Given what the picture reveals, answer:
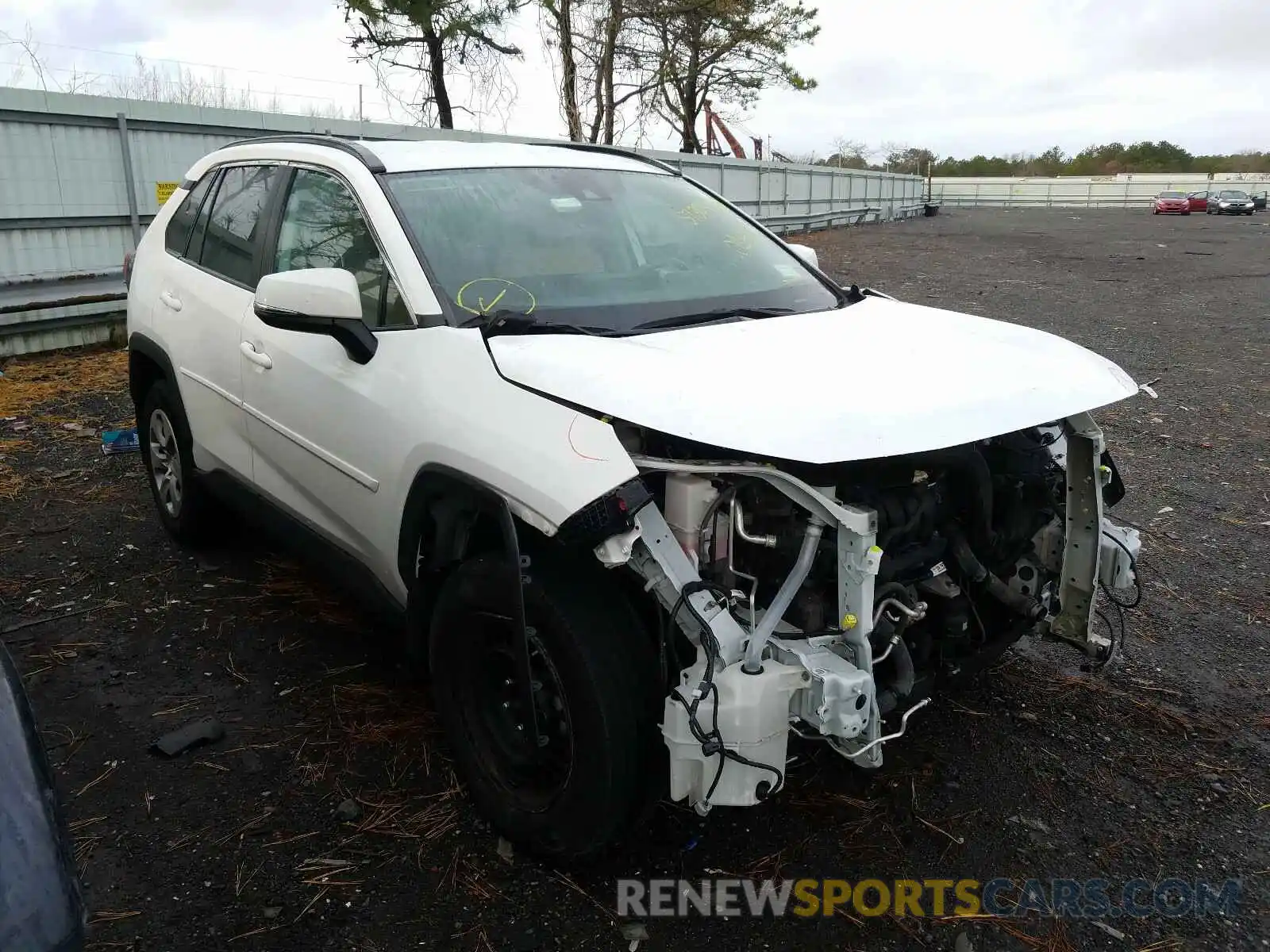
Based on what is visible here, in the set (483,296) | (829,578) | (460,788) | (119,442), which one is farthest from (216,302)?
(119,442)

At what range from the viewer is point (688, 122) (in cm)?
3181

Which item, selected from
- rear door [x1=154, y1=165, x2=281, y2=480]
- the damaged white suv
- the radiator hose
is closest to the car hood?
the damaged white suv

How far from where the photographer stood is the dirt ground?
8.02 ft

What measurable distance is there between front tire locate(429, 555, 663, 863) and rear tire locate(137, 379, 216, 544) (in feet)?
7.24

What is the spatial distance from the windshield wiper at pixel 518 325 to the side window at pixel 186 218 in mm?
2247

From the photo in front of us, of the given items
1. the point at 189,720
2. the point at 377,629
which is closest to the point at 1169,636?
the point at 377,629

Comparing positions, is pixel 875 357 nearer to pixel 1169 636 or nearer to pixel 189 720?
pixel 1169 636

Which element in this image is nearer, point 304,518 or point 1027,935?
point 1027,935

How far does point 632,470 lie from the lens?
2.21 m

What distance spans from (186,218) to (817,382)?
3.33 meters

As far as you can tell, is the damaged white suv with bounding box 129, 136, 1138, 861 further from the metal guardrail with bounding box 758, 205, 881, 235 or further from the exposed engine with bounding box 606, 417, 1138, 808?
the metal guardrail with bounding box 758, 205, 881, 235

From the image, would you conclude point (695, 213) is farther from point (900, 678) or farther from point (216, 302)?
point (900, 678)

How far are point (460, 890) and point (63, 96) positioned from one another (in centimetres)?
958

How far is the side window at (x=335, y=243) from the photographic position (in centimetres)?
298
